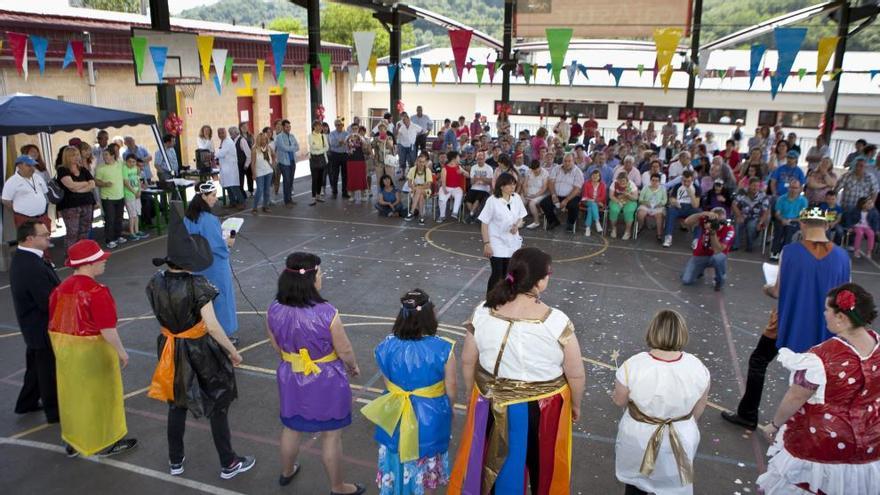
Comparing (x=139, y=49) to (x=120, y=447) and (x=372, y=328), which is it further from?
(x=120, y=447)

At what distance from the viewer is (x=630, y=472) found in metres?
3.44

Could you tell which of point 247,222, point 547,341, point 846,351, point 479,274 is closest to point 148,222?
point 247,222

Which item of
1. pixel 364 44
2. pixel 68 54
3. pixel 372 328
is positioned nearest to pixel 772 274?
pixel 372 328

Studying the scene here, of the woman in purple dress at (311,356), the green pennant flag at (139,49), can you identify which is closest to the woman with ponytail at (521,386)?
the woman in purple dress at (311,356)

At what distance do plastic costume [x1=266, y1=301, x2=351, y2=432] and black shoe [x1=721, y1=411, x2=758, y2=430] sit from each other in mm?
3149

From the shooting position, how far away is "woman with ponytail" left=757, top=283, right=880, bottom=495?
3.21m

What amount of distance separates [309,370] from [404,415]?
657 mm

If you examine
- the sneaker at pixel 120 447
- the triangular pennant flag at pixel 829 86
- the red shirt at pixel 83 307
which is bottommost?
the sneaker at pixel 120 447

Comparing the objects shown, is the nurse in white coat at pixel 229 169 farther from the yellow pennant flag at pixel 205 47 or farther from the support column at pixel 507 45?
the support column at pixel 507 45

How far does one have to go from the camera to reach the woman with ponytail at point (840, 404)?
321 cm

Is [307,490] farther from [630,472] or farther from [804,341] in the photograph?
[804,341]

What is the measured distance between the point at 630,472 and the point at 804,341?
1.91m

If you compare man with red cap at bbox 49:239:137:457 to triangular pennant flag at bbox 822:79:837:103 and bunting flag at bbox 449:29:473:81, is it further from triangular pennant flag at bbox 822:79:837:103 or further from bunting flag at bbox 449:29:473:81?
triangular pennant flag at bbox 822:79:837:103

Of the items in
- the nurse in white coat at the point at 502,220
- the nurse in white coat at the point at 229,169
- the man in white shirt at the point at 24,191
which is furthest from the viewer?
the nurse in white coat at the point at 229,169
